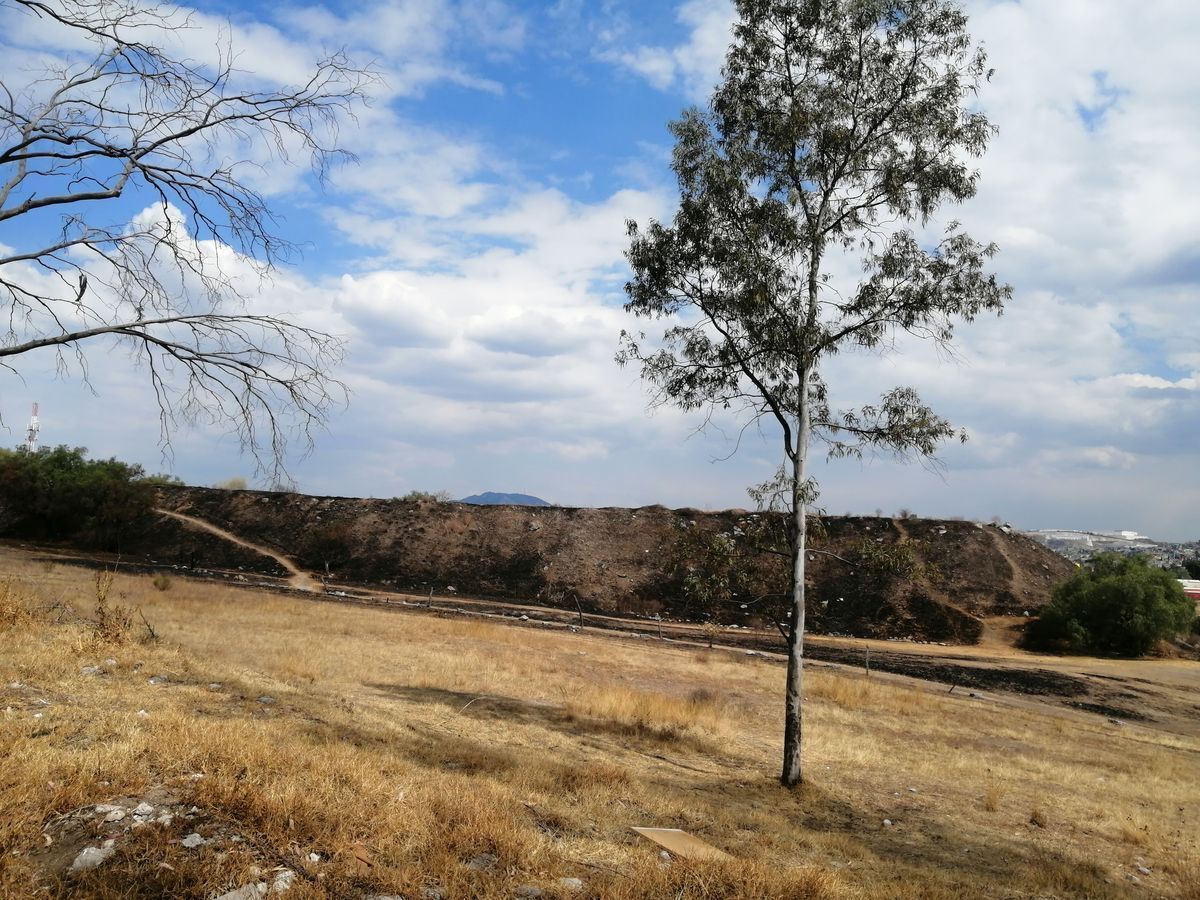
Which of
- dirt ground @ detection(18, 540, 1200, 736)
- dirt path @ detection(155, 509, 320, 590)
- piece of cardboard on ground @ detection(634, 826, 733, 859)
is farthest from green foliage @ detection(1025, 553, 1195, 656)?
dirt path @ detection(155, 509, 320, 590)

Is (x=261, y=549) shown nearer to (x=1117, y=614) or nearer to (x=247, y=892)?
(x=1117, y=614)

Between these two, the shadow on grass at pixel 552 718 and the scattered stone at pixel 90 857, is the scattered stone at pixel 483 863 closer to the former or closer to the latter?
the scattered stone at pixel 90 857

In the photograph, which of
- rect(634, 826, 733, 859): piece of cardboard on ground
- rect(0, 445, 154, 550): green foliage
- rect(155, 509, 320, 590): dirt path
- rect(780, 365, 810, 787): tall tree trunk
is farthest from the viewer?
rect(0, 445, 154, 550): green foliage

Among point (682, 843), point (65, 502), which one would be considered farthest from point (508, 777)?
point (65, 502)

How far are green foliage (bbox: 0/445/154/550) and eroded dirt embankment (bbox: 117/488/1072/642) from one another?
102 inches

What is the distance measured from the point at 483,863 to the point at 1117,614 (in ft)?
143

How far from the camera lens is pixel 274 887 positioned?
4.70m

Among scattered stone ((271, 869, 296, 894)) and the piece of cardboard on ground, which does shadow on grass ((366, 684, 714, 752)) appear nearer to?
the piece of cardboard on ground

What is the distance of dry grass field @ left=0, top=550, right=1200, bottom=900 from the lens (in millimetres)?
5281

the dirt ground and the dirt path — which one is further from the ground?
the dirt path

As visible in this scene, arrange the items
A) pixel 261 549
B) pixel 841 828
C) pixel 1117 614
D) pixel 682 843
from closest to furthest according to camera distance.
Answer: pixel 682 843 → pixel 841 828 → pixel 1117 614 → pixel 261 549

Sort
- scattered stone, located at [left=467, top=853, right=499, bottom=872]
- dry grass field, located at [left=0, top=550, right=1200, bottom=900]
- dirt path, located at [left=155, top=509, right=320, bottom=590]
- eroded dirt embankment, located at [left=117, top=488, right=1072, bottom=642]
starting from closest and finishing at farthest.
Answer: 1. dry grass field, located at [left=0, top=550, right=1200, bottom=900]
2. scattered stone, located at [left=467, top=853, right=499, bottom=872]
3. eroded dirt embankment, located at [left=117, top=488, right=1072, bottom=642]
4. dirt path, located at [left=155, top=509, right=320, bottom=590]

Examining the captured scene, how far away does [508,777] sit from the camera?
891 centimetres

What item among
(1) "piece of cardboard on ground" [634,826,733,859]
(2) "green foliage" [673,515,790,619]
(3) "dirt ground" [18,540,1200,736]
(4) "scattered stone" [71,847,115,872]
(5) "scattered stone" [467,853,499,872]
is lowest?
(3) "dirt ground" [18,540,1200,736]
